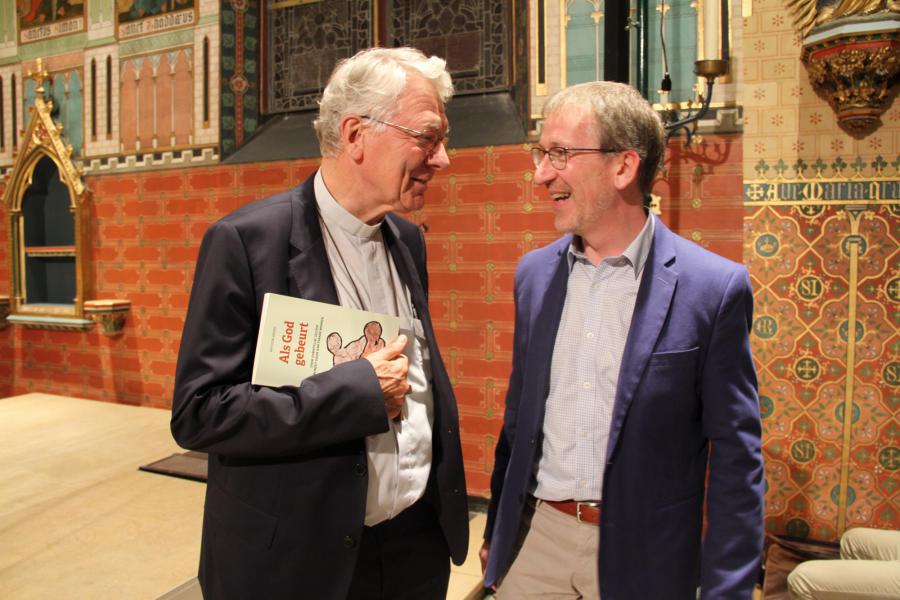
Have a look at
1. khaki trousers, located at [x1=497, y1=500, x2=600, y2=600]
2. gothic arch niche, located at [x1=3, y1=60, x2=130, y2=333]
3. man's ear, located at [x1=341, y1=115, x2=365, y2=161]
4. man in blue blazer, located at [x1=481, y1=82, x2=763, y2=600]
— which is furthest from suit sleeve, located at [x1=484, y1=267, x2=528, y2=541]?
gothic arch niche, located at [x1=3, y1=60, x2=130, y2=333]

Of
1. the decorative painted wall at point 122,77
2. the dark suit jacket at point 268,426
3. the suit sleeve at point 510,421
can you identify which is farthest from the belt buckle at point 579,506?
the decorative painted wall at point 122,77

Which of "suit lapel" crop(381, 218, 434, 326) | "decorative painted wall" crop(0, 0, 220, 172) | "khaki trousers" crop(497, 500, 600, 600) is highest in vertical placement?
"decorative painted wall" crop(0, 0, 220, 172)

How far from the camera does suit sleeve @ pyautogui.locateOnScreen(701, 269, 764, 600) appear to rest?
1453 mm

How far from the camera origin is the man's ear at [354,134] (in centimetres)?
156

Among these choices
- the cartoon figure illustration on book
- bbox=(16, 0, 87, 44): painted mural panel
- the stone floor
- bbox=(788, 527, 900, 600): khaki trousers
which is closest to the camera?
the cartoon figure illustration on book

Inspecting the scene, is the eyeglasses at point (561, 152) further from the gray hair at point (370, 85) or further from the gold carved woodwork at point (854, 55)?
the gold carved woodwork at point (854, 55)

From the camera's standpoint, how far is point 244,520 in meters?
1.42

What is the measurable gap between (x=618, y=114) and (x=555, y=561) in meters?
0.98

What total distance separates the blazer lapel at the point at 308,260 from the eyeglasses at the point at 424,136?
0.25 metres

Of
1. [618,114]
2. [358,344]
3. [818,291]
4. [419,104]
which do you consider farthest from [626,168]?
[818,291]

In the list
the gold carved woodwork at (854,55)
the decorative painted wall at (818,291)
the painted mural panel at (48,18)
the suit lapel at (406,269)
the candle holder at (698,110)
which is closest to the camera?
the suit lapel at (406,269)

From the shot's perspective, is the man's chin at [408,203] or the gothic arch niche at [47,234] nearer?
the man's chin at [408,203]

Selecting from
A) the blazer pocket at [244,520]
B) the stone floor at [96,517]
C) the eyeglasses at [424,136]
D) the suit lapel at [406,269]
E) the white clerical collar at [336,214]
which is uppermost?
the eyeglasses at [424,136]

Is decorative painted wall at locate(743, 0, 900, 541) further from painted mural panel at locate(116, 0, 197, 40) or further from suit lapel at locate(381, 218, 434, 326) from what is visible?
painted mural panel at locate(116, 0, 197, 40)
